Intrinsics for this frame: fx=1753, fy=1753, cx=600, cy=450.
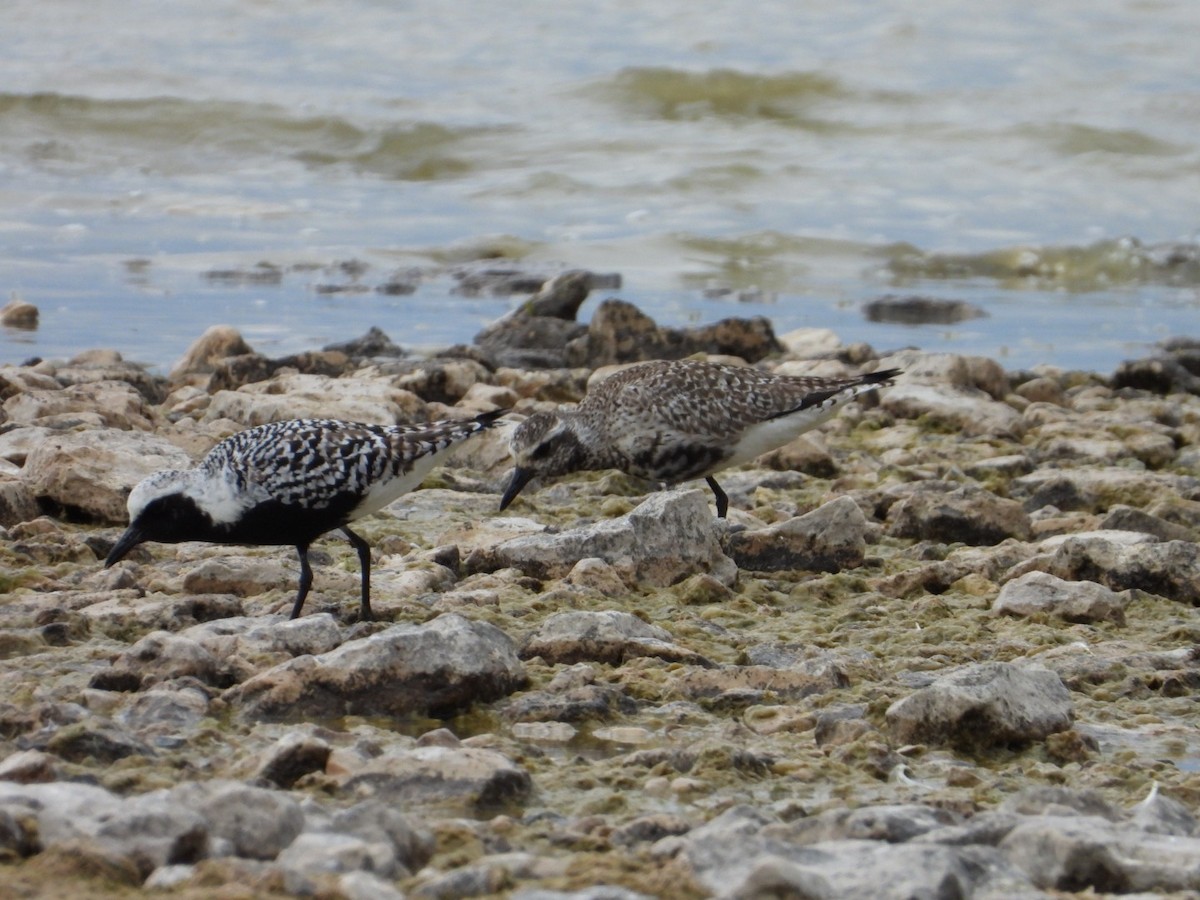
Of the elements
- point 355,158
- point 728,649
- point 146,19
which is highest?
point 146,19

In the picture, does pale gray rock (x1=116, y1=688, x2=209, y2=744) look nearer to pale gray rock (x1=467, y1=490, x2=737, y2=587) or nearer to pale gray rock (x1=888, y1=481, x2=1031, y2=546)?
pale gray rock (x1=467, y1=490, x2=737, y2=587)

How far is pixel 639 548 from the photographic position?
7773 mm

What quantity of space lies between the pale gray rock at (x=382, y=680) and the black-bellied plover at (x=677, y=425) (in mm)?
3480

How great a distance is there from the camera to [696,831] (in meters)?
4.30

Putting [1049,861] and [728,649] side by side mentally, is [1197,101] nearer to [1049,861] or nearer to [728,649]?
[728,649]

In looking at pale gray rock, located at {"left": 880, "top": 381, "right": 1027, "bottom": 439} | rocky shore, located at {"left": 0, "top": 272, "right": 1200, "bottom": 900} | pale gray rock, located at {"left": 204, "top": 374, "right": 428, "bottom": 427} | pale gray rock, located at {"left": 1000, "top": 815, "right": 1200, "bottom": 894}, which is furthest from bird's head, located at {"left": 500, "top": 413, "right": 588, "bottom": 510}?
pale gray rock, located at {"left": 1000, "top": 815, "right": 1200, "bottom": 894}

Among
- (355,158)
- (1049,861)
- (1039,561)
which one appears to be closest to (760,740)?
(1049,861)

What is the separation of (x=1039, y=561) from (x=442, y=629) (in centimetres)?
329

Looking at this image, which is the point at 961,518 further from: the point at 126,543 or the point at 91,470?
the point at 91,470

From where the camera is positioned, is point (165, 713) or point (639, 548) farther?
point (639, 548)

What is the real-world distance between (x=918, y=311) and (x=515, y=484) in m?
10.0

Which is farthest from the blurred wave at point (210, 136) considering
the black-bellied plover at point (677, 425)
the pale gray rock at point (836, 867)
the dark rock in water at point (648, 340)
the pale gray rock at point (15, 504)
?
the pale gray rock at point (836, 867)

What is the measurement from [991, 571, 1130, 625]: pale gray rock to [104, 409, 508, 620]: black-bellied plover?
106 inches

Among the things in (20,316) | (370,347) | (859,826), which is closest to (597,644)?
(859,826)
